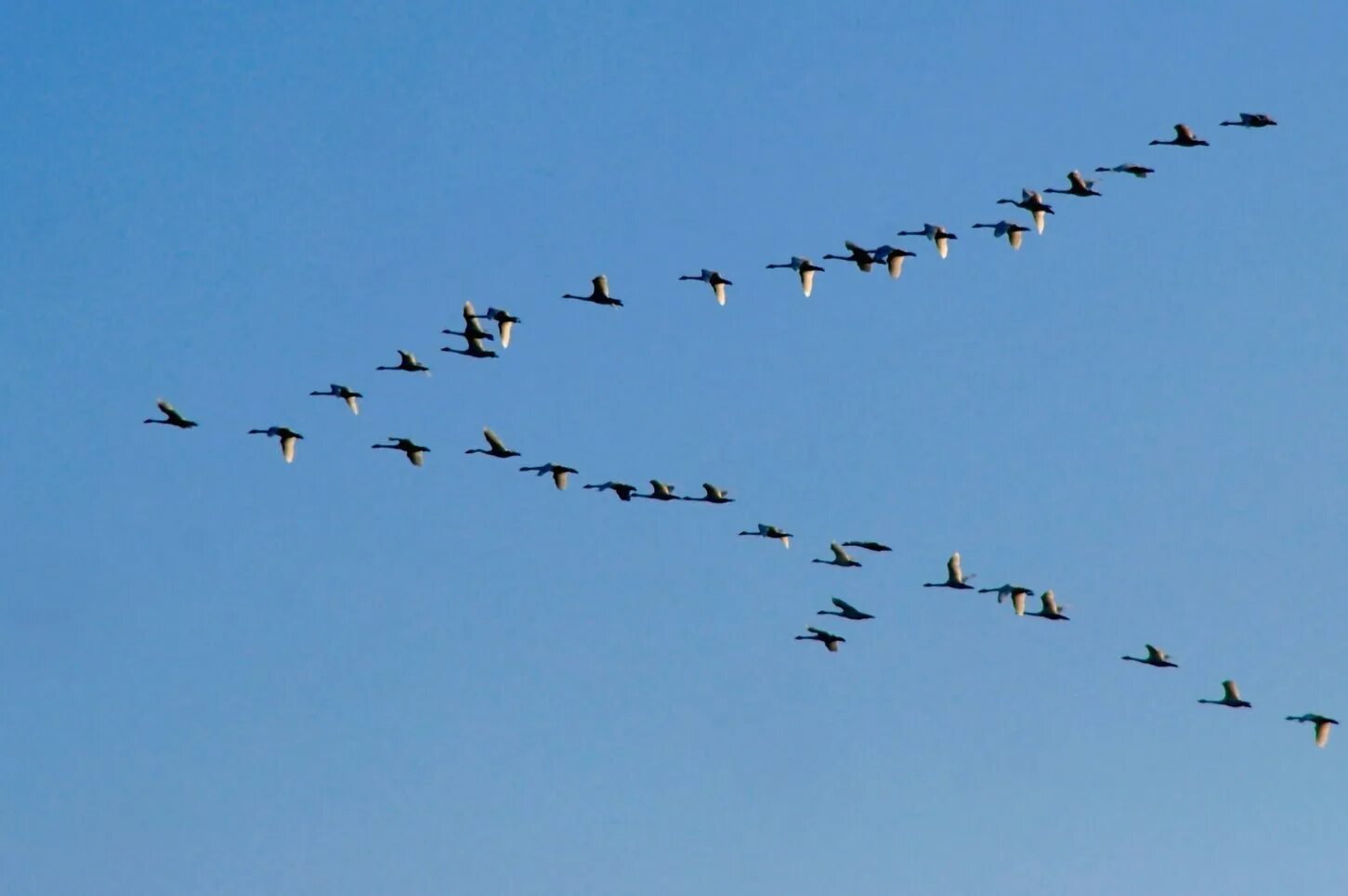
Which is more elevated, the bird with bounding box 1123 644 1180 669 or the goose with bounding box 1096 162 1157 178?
the goose with bounding box 1096 162 1157 178

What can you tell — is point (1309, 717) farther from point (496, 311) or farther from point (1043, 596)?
point (496, 311)

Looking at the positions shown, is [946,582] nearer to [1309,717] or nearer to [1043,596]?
[1043,596]

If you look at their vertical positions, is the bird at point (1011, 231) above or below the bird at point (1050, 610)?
above

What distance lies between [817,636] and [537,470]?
12288mm

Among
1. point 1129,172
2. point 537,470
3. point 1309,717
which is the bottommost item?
point 1309,717

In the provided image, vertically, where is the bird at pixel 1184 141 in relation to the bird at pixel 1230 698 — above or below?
above

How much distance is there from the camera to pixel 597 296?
8844cm

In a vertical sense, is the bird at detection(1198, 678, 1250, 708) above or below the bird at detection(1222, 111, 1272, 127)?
below

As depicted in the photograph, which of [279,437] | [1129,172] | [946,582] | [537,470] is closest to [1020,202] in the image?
[1129,172]

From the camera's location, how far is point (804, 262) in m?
88.7

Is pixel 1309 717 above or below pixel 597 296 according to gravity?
below

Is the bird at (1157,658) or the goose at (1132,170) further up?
the goose at (1132,170)

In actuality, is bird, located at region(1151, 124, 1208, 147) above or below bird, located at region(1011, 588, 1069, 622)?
above

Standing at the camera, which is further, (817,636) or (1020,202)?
(817,636)
